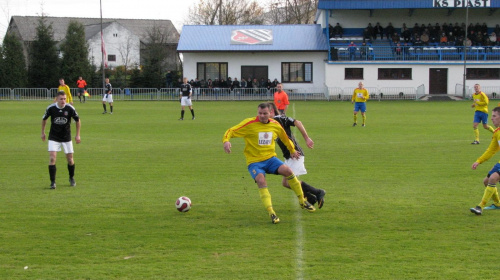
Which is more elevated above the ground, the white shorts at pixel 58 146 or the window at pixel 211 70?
the window at pixel 211 70

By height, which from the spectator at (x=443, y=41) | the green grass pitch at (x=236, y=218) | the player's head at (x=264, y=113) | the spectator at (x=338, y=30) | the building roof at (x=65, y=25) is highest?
the building roof at (x=65, y=25)

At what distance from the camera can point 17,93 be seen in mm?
46000

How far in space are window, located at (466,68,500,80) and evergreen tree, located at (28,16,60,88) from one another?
3727 centimetres

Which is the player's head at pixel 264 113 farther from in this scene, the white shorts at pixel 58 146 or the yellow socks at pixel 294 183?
the white shorts at pixel 58 146

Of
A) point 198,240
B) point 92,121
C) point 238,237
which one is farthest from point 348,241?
point 92,121

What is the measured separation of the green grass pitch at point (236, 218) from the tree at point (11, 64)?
36887 millimetres

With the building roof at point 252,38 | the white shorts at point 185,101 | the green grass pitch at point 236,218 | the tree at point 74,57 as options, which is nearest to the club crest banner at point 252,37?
the building roof at point 252,38

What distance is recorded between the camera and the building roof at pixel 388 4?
4834cm

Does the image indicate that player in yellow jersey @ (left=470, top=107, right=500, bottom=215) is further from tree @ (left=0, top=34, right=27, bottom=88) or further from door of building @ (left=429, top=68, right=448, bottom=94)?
tree @ (left=0, top=34, right=27, bottom=88)

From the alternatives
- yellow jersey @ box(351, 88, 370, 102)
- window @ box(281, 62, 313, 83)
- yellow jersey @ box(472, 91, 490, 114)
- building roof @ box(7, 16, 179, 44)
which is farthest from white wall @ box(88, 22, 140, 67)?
yellow jersey @ box(472, 91, 490, 114)

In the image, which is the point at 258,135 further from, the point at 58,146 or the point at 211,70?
the point at 211,70

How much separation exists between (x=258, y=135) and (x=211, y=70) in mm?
43013

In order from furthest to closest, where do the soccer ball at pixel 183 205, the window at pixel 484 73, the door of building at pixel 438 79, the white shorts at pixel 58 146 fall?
the door of building at pixel 438 79 < the window at pixel 484 73 < the white shorts at pixel 58 146 < the soccer ball at pixel 183 205

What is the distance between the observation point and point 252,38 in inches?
1993
